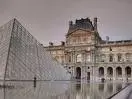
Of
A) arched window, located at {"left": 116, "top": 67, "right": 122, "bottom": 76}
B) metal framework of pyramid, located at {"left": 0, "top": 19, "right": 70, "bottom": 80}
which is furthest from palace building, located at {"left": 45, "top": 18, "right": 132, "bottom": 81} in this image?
metal framework of pyramid, located at {"left": 0, "top": 19, "right": 70, "bottom": 80}

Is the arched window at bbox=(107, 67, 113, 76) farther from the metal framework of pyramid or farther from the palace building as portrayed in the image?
the metal framework of pyramid

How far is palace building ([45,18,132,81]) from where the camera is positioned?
52.0 meters

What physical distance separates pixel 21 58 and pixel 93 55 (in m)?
34.8

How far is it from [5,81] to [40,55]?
22.2 feet

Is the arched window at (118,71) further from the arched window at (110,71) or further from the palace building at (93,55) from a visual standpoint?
the arched window at (110,71)

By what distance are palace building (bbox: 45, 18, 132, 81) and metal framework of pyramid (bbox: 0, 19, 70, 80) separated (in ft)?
87.1

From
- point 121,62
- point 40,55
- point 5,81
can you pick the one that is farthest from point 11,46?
point 121,62

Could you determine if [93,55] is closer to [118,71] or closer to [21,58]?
[118,71]

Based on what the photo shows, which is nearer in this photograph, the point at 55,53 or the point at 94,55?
the point at 94,55

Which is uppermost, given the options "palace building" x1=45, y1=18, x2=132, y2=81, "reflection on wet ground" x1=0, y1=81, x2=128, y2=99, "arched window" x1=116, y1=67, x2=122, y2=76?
"palace building" x1=45, y1=18, x2=132, y2=81

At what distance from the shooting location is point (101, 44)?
54625mm

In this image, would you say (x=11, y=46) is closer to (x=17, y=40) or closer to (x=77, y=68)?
(x=17, y=40)

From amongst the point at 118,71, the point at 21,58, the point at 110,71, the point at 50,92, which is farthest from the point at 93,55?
the point at 50,92

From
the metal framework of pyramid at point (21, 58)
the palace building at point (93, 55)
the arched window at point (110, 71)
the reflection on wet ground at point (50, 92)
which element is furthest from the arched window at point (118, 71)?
the reflection on wet ground at point (50, 92)
